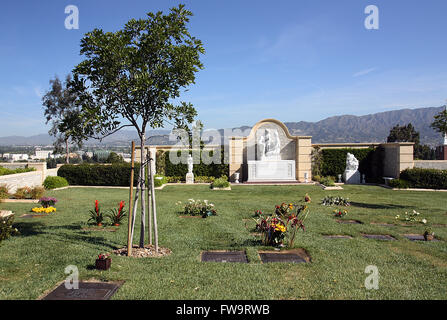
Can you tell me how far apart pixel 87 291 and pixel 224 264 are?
7.54ft

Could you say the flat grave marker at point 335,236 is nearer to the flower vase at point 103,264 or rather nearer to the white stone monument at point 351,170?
the flower vase at point 103,264

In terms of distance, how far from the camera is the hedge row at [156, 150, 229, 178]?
23297mm

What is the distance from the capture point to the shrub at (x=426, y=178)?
1840 cm

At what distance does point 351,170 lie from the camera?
22.4m

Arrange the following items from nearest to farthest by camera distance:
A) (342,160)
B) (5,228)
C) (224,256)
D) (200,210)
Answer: (224,256) → (5,228) → (200,210) → (342,160)

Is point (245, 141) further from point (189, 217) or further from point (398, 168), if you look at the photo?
point (189, 217)

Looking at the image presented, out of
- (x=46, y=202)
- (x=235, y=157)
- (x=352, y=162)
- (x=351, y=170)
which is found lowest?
(x=46, y=202)

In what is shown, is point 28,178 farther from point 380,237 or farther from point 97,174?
point 380,237

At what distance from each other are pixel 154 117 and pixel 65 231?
3886mm

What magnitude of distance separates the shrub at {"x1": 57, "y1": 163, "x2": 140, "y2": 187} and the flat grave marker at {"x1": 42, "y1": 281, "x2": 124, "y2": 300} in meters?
16.0

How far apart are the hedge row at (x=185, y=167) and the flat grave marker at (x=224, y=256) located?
54.9 feet

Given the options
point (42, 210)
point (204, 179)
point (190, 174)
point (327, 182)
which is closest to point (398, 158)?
point (327, 182)

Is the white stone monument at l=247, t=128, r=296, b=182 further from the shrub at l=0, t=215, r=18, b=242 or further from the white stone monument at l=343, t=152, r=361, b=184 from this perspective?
the shrub at l=0, t=215, r=18, b=242
